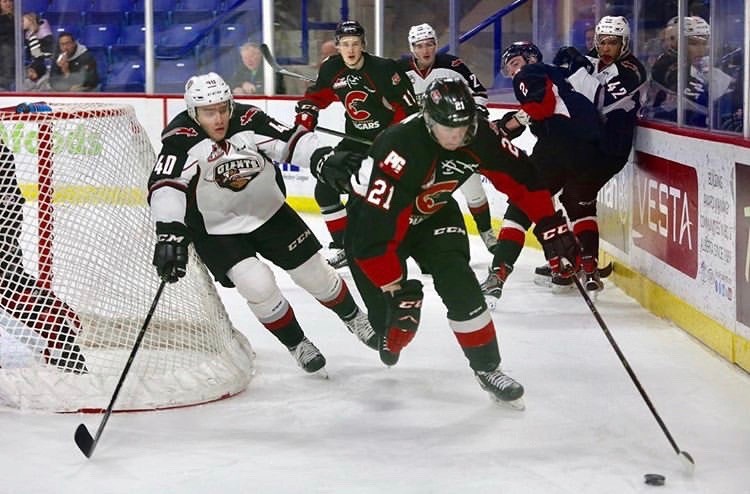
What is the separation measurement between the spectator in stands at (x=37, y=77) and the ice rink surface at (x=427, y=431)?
5125 millimetres

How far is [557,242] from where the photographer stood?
366 centimetres

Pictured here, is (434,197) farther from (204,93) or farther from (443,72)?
(443,72)

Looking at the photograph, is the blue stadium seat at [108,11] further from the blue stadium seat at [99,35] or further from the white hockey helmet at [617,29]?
the white hockey helmet at [617,29]

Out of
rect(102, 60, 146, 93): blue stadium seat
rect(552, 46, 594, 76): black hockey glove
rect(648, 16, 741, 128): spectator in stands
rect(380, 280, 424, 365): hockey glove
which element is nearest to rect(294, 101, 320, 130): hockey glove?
rect(552, 46, 594, 76): black hockey glove

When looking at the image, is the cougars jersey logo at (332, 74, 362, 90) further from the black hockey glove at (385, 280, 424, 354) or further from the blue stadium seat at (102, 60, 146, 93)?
the blue stadium seat at (102, 60, 146, 93)

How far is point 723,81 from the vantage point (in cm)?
461

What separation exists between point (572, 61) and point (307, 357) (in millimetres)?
2258

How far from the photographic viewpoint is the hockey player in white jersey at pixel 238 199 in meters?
3.95

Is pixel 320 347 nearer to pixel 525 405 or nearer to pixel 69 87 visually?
pixel 525 405

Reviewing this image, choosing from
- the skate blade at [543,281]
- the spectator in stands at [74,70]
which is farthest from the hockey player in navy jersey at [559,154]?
the spectator in stands at [74,70]

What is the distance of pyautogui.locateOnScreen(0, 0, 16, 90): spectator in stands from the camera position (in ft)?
31.0

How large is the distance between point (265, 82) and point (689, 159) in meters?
4.85

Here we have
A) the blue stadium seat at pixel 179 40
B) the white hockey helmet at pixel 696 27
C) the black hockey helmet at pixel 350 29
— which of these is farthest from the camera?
the blue stadium seat at pixel 179 40

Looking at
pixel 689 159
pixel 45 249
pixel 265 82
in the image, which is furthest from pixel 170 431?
pixel 265 82
